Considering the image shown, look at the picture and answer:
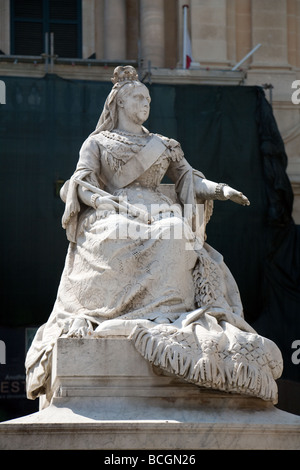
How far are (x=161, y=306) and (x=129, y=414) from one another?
1039mm

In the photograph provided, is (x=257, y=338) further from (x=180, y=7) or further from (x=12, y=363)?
(x=180, y=7)

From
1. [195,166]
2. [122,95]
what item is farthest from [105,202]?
[195,166]

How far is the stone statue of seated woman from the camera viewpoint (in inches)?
431

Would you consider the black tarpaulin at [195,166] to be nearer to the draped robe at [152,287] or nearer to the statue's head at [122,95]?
the statue's head at [122,95]

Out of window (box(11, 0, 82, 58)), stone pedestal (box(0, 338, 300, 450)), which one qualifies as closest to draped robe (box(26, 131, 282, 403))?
stone pedestal (box(0, 338, 300, 450))

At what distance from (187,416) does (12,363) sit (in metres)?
8.33

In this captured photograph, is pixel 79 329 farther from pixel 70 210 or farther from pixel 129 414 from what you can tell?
pixel 70 210

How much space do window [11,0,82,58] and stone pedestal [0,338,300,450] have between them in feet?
39.3

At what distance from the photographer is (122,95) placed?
12758mm

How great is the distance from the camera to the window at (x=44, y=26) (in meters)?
22.6

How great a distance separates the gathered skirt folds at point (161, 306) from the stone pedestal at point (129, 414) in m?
0.14

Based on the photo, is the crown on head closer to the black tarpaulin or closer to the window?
the black tarpaulin

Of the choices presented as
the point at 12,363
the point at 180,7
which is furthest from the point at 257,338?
the point at 180,7

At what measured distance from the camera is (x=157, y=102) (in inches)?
802
